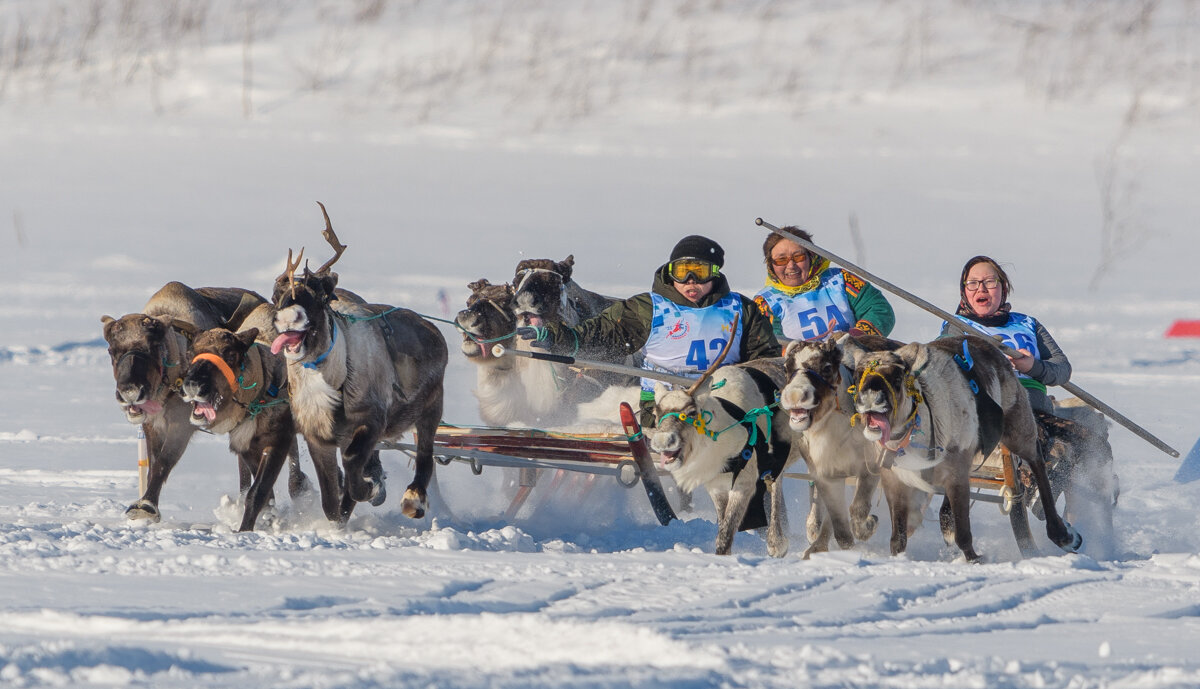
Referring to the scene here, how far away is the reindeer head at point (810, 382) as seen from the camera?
20.1 feet

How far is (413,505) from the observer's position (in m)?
7.34

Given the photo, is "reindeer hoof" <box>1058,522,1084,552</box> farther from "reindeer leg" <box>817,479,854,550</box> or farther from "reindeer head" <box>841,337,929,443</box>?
"reindeer head" <box>841,337,929,443</box>

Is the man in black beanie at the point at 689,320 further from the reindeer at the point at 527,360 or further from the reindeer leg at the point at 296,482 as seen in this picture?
the reindeer leg at the point at 296,482

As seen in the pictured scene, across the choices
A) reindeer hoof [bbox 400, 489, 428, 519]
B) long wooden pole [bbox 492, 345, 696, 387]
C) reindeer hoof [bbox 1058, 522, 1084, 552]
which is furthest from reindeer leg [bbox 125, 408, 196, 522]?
reindeer hoof [bbox 1058, 522, 1084, 552]

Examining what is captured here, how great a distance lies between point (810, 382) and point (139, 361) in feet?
9.63

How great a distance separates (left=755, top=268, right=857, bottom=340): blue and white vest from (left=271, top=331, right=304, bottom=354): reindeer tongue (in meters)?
2.72

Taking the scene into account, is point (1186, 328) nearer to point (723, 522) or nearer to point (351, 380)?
point (723, 522)

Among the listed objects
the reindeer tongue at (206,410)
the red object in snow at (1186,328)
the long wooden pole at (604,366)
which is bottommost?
the reindeer tongue at (206,410)

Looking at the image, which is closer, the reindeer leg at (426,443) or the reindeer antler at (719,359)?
the reindeer antler at (719,359)

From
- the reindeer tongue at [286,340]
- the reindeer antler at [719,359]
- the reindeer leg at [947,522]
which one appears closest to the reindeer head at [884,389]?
the reindeer antler at [719,359]

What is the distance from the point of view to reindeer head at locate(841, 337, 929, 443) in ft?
20.0

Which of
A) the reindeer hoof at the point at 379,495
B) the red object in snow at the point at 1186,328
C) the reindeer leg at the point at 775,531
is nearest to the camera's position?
the reindeer leg at the point at 775,531

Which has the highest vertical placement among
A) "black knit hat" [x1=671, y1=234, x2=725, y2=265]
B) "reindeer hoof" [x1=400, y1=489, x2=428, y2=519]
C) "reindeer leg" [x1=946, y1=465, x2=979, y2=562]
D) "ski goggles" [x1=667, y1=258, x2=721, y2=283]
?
"black knit hat" [x1=671, y1=234, x2=725, y2=265]

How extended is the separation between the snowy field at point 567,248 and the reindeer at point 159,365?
0.40 meters
